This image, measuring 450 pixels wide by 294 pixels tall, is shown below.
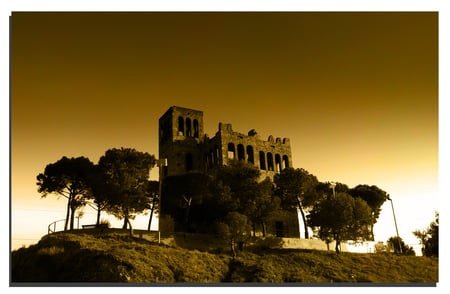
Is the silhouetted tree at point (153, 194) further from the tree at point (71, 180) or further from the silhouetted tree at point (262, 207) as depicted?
the silhouetted tree at point (262, 207)

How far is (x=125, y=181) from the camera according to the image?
1278 inches

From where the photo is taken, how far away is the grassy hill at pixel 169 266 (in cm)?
2038

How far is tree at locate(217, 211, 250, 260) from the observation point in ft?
100

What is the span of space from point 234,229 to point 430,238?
12.2 m

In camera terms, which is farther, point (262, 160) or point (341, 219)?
point (262, 160)

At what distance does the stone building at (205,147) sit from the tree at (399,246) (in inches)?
507

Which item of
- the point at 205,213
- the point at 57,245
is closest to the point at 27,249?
the point at 57,245

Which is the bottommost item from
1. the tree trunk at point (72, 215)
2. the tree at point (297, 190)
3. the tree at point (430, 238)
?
the tree at point (430, 238)

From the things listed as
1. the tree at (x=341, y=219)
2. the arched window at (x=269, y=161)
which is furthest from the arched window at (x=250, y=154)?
the tree at (x=341, y=219)

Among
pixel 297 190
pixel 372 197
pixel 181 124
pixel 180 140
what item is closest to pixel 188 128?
pixel 181 124

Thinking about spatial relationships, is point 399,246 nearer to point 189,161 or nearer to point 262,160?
point 262,160

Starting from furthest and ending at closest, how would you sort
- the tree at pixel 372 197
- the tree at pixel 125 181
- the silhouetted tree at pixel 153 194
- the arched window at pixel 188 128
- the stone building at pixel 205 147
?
the arched window at pixel 188 128 → the tree at pixel 372 197 → the stone building at pixel 205 147 → the silhouetted tree at pixel 153 194 → the tree at pixel 125 181

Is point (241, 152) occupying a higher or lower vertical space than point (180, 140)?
lower
